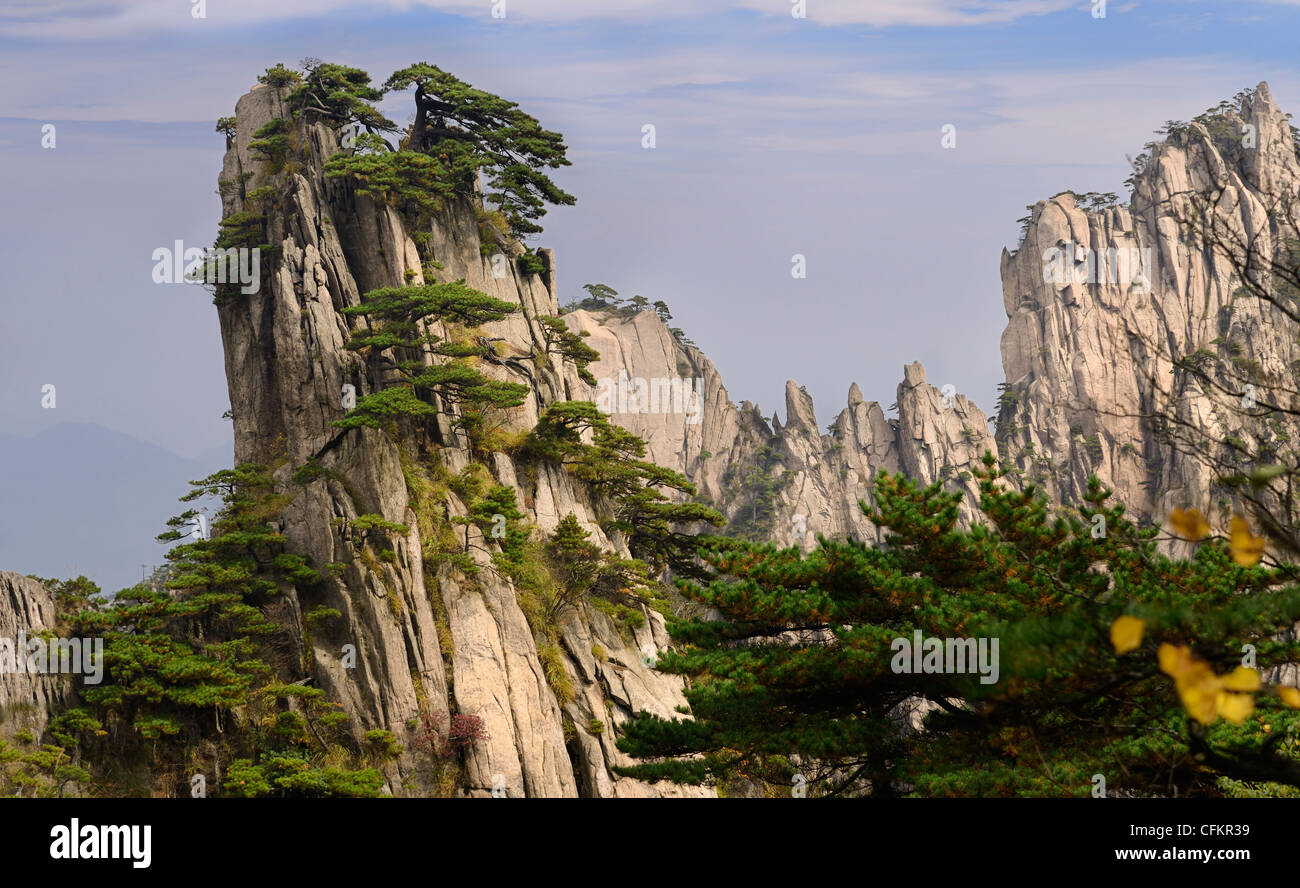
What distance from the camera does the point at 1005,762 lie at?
8.23 m

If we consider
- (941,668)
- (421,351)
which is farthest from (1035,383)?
(941,668)

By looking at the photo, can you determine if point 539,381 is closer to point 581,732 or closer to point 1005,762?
point 581,732

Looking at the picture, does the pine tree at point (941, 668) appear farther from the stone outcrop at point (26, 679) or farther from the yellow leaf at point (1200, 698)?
the stone outcrop at point (26, 679)

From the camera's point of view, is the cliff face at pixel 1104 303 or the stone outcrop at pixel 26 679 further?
the cliff face at pixel 1104 303

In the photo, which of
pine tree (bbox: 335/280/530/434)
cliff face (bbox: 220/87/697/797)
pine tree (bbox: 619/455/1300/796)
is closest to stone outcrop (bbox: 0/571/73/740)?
cliff face (bbox: 220/87/697/797)

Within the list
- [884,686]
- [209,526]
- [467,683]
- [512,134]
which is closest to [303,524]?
[209,526]

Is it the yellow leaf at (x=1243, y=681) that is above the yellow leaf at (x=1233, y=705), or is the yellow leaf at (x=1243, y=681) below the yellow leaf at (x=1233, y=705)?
above

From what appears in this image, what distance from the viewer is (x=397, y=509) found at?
22047mm

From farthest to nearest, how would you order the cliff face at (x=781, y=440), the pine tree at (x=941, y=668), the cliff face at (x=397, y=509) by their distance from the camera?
the cliff face at (x=781, y=440)
the cliff face at (x=397, y=509)
the pine tree at (x=941, y=668)

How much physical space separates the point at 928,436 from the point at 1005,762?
2282 inches

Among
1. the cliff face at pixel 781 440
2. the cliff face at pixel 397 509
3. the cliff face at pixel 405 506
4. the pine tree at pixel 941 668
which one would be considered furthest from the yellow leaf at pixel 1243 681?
the cliff face at pixel 781 440

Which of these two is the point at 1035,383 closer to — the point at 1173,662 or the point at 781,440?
the point at 781,440

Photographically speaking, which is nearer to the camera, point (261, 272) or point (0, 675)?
point (0, 675)

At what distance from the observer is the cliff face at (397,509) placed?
67.3 ft
